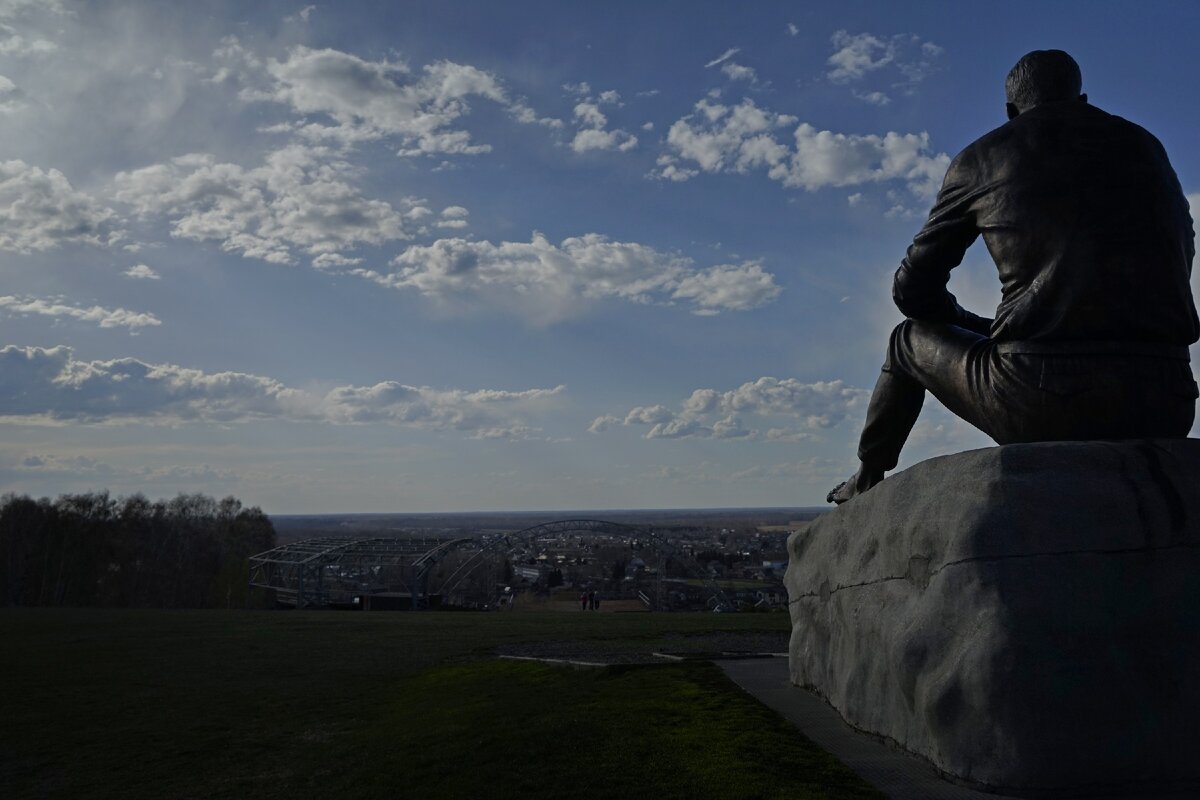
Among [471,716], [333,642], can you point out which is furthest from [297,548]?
[471,716]

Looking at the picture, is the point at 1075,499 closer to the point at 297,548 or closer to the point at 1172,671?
the point at 1172,671

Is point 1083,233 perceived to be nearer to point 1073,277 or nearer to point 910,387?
point 1073,277

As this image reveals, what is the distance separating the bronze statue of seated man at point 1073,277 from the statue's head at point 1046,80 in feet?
0.04

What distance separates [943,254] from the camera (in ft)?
18.3

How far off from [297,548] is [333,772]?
118ft

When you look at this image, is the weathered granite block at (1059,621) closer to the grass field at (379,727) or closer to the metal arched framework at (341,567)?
the grass field at (379,727)

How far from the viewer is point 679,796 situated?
4.54 metres

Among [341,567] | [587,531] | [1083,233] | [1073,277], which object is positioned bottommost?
[341,567]

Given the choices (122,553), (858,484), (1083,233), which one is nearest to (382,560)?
(122,553)

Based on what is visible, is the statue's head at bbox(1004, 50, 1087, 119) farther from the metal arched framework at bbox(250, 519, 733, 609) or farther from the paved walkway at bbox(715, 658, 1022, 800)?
the metal arched framework at bbox(250, 519, 733, 609)

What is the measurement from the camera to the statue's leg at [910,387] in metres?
5.31

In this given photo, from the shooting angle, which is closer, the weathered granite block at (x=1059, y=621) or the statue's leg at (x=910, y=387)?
the weathered granite block at (x=1059, y=621)

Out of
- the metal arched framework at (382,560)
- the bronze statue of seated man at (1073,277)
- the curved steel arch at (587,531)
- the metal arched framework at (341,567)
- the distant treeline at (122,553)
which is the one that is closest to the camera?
the bronze statue of seated man at (1073,277)

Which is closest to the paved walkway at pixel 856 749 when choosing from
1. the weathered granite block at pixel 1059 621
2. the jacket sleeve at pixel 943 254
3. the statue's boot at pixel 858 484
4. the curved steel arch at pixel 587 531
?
the weathered granite block at pixel 1059 621
